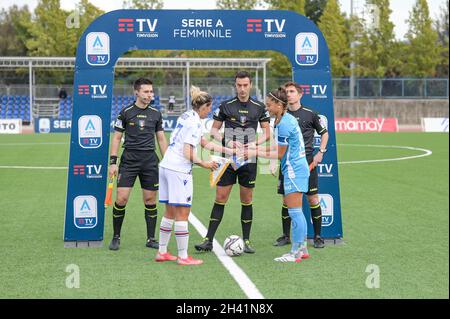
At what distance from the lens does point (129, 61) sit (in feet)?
139

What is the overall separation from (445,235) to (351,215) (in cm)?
230

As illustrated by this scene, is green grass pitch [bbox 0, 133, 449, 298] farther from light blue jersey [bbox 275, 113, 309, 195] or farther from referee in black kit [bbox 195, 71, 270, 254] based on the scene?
light blue jersey [bbox 275, 113, 309, 195]

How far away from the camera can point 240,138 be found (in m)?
9.54

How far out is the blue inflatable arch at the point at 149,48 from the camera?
9.65 metres

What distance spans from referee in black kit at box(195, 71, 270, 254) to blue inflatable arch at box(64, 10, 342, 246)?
2.50 ft

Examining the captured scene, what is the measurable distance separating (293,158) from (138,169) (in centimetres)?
223

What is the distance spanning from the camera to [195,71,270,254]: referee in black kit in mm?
9492

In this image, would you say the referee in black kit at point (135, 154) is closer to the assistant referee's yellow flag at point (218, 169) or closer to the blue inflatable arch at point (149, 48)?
the blue inflatable arch at point (149, 48)

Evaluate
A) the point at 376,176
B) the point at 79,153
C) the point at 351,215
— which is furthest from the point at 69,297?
the point at 376,176

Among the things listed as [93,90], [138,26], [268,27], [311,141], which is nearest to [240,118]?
[311,141]

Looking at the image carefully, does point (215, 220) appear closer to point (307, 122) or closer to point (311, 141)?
point (311, 141)

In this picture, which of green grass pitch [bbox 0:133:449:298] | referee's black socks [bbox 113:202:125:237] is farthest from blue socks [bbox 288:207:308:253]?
referee's black socks [bbox 113:202:125:237]

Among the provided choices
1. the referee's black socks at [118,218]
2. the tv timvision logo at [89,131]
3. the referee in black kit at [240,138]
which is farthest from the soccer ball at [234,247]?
the tv timvision logo at [89,131]
